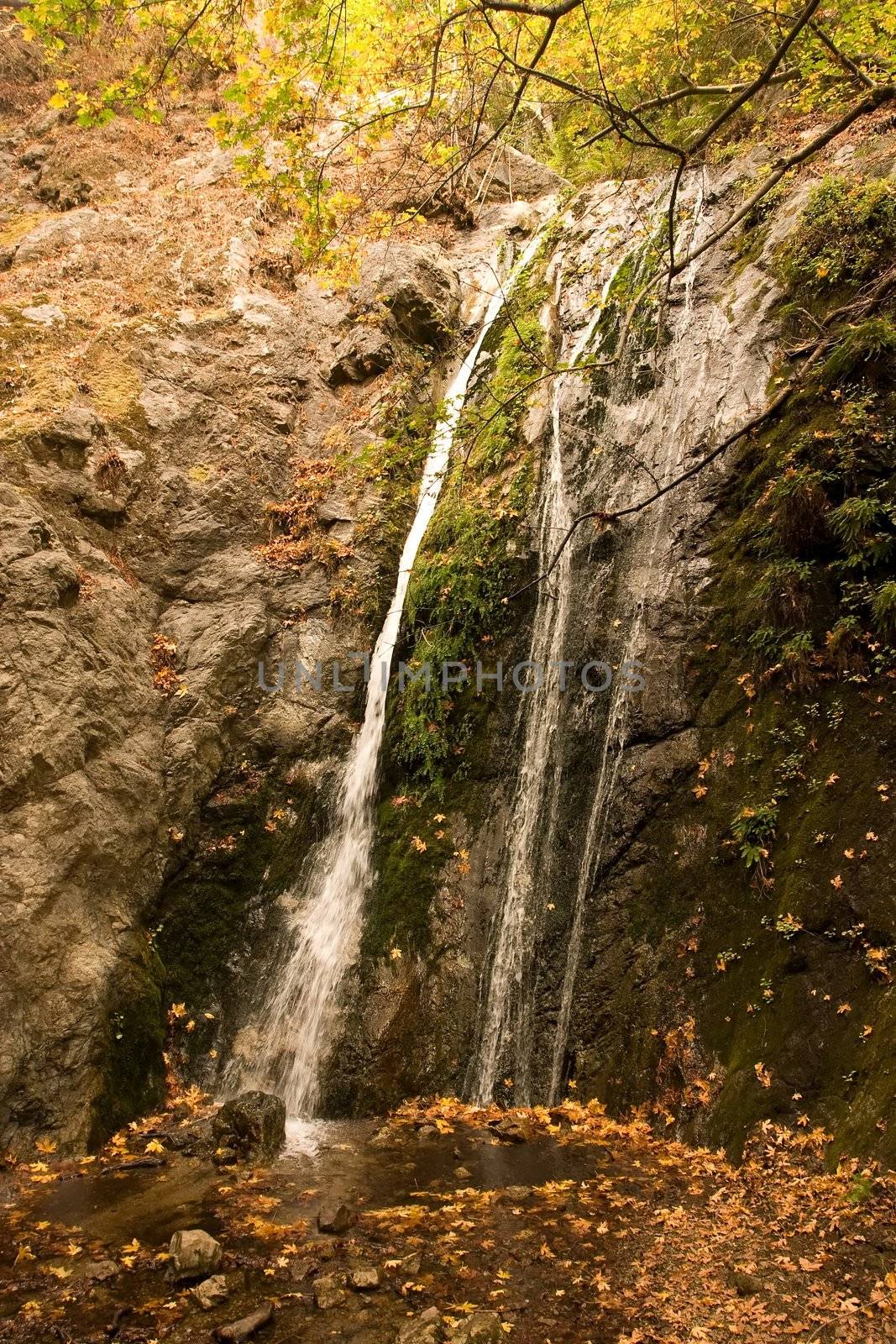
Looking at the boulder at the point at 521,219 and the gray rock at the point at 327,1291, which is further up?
the boulder at the point at 521,219

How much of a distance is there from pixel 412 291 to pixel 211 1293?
42.6 ft

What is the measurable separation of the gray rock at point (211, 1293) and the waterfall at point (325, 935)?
10.4 feet

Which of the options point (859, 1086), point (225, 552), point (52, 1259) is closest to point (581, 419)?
point (225, 552)

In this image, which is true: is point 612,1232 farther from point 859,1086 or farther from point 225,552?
point 225,552

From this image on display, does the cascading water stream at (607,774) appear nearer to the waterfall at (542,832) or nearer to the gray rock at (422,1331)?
the waterfall at (542,832)

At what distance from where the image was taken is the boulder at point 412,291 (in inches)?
488

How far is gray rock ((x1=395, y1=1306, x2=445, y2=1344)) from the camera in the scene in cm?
300

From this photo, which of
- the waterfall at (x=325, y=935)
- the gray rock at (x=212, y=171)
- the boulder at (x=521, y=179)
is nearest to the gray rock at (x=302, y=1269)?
the waterfall at (x=325, y=935)

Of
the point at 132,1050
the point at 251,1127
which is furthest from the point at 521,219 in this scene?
Result: the point at 251,1127

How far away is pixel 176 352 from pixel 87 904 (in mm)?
7928

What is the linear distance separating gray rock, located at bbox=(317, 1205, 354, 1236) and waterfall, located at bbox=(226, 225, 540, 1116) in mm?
2515

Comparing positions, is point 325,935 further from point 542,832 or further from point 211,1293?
point 211,1293

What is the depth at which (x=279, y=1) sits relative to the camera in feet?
14.4

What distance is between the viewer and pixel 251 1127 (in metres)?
5.22
